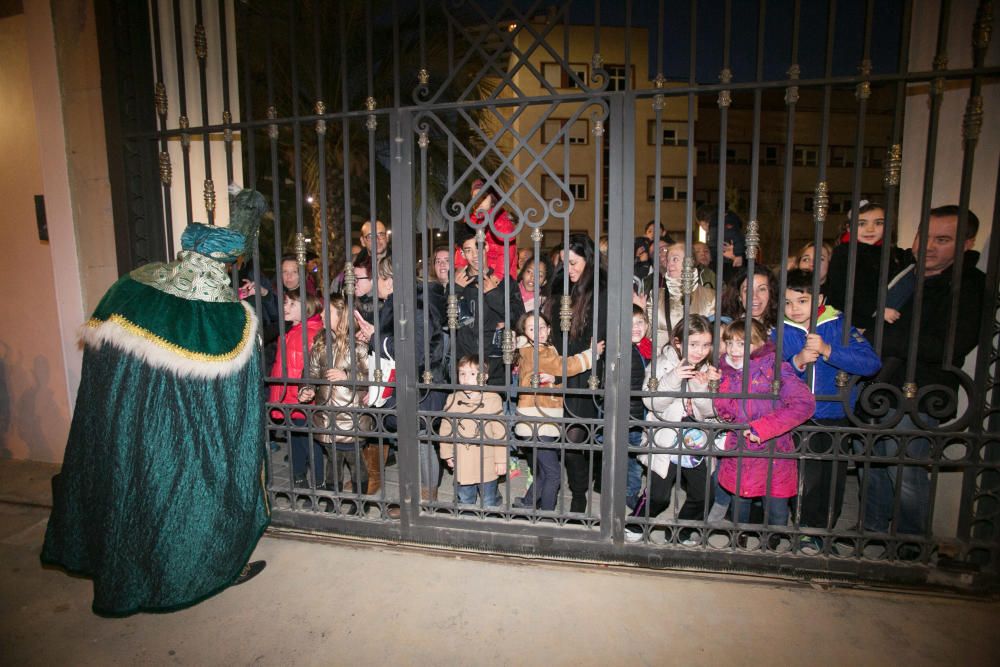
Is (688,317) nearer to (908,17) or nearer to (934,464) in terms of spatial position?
(934,464)

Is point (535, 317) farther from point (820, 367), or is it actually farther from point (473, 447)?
point (820, 367)

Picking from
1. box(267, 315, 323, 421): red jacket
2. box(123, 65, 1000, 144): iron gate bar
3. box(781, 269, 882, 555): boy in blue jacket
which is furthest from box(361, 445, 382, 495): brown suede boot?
box(781, 269, 882, 555): boy in blue jacket

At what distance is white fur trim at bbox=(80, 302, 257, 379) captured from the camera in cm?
236

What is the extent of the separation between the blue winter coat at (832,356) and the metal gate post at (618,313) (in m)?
0.90

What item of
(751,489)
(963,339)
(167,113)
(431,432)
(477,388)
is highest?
(167,113)

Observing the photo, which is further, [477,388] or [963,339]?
[477,388]

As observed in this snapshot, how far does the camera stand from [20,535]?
3.49 metres

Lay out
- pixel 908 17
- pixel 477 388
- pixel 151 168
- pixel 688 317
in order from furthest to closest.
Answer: pixel 151 168 < pixel 477 388 < pixel 688 317 < pixel 908 17

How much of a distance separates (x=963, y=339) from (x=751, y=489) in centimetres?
132

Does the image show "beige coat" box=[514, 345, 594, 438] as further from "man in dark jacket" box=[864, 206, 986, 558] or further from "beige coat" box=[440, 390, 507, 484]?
"man in dark jacket" box=[864, 206, 986, 558]

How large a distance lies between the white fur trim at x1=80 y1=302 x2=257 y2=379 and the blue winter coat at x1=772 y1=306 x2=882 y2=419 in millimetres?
2933

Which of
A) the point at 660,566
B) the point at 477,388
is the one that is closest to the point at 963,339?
the point at 660,566

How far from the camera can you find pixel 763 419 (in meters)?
2.91

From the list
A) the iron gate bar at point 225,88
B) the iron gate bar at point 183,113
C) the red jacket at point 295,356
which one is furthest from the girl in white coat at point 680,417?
the iron gate bar at point 183,113
